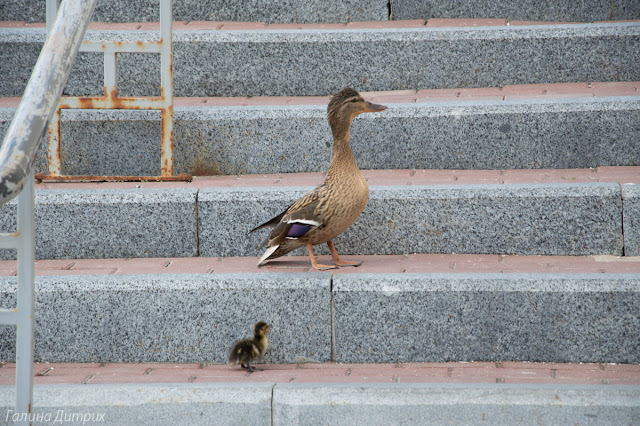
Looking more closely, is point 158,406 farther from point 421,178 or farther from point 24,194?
point 421,178

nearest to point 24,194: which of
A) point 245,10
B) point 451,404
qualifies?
point 451,404

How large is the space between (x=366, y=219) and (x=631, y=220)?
1.39 metres

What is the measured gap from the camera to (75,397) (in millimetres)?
3471

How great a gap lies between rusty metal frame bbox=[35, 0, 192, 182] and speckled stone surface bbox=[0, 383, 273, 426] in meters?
1.72

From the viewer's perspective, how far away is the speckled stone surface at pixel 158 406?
3.44 m

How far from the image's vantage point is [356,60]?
223 inches

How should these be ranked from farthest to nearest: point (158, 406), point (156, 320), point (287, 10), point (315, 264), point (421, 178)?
point (287, 10)
point (421, 178)
point (315, 264)
point (156, 320)
point (158, 406)

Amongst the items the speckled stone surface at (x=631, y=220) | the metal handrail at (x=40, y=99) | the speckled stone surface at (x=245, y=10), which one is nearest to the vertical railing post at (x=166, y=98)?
the speckled stone surface at (x=245, y=10)

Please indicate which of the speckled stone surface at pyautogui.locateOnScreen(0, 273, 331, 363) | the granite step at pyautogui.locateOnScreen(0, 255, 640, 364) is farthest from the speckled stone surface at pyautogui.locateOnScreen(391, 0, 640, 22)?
the speckled stone surface at pyautogui.locateOnScreen(0, 273, 331, 363)

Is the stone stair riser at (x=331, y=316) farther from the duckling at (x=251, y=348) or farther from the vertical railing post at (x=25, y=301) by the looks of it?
the vertical railing post at (x=25, y=301)

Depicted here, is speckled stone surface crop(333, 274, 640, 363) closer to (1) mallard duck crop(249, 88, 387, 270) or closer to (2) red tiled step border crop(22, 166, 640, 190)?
(1) mallard duck crop(249, 88, 387, 270)

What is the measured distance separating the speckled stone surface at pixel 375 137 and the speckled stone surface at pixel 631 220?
0.68m

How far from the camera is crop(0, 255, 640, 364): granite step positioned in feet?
12.4

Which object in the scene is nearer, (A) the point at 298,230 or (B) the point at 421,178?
(A) the point at 298,230
